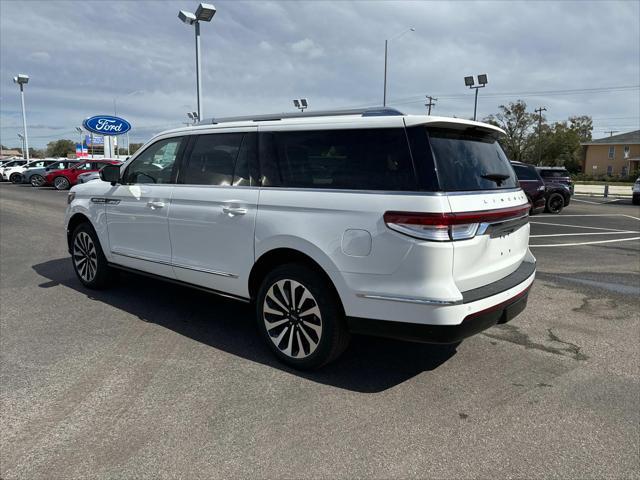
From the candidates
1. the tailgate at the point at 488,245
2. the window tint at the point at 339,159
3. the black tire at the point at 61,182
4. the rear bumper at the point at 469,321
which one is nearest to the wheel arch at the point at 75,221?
the window tint at the point at 339,159

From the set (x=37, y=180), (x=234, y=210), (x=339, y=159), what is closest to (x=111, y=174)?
(x=234, y=210)

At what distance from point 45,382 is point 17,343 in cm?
99

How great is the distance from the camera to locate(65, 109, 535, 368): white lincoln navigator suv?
303 centimetres

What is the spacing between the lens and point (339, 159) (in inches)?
135

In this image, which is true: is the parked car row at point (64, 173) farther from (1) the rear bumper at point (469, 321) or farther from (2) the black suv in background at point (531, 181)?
(1) the rear bumper at point (469, 321)

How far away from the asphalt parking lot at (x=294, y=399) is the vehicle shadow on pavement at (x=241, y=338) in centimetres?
2

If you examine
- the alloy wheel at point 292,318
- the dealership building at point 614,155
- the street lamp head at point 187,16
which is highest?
the street lamp head at point 187,16

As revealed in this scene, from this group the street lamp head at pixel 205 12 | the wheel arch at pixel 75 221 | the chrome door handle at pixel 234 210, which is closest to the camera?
the chrome door handle at pixel 234 210

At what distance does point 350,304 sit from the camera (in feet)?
10.8

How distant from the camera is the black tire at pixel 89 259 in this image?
5648 mm

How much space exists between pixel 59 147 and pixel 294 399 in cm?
16049

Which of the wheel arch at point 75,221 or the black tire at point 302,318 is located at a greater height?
the wheel arch at point 75,221

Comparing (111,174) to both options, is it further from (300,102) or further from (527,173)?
(300,102)

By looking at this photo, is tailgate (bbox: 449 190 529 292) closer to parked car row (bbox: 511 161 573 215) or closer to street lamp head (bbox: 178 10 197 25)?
parked car row (bbox: 511 161 573 215)
